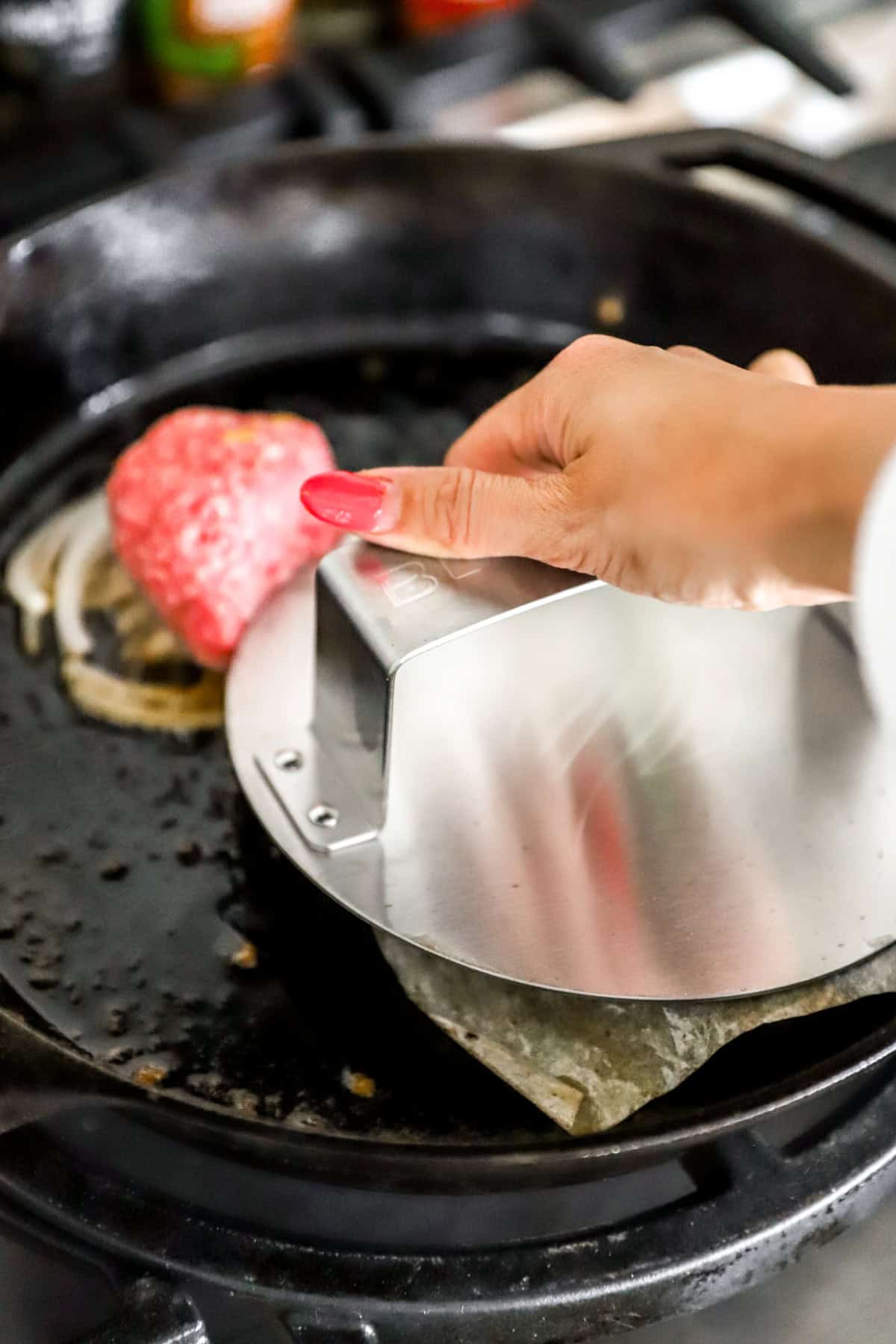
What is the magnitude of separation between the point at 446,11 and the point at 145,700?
0.86 m

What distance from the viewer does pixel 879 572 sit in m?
0.47

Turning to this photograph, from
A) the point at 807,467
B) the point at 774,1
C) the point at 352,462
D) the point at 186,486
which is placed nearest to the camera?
the point at 807,467

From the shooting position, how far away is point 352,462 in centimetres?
96

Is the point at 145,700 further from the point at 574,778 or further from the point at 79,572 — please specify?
the point at 574,778

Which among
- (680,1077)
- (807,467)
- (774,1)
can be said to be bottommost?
(680,1077)

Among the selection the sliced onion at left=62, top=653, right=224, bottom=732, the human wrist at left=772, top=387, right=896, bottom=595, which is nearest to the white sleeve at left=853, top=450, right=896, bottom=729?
the human wrist at left=772, top=387, right=896, bottom=595

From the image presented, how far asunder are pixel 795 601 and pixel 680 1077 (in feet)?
0.77

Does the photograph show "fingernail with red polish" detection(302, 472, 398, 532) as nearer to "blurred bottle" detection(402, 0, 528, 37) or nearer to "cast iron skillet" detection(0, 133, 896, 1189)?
"cast iron skillet" detection(0, 133, 896, 1189)

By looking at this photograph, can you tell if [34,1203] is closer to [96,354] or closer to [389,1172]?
[389,1172]

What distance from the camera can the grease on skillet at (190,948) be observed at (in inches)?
25.2

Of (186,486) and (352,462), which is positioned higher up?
(186,486)

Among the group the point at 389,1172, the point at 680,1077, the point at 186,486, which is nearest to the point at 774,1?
the point at 186,486

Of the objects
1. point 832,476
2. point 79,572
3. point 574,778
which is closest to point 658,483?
point 832,476

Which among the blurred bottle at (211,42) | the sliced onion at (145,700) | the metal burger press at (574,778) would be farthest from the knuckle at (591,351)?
the blurred bottle at (211,42)
